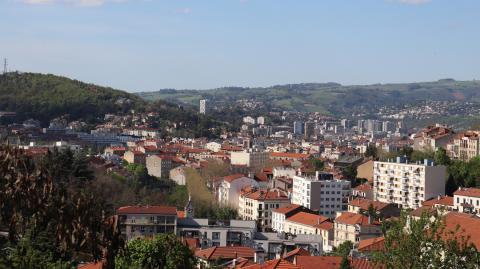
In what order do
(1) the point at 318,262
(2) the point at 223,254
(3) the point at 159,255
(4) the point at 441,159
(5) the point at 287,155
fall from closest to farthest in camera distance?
(3) the point at 159,255, (1) the point at 318,262, (2) the point at 223,254, (4) the point at 441,159, (5) the point at 287,155

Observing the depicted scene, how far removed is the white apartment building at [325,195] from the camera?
52.8 m

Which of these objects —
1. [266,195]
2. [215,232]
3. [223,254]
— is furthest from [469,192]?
[223,254]

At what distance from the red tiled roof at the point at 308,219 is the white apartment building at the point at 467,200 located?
20.9 feet

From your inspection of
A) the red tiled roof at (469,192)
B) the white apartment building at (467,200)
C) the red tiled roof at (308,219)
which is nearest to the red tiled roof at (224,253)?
the red tiled roof at (308,219)

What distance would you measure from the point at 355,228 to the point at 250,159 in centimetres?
3785

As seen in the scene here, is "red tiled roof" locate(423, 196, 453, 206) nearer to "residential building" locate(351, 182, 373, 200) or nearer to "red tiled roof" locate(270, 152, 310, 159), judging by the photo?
"residential building" locate(351, 182, 373, 200)

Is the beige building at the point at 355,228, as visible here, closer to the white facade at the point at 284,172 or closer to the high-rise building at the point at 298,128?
the white facade at the point at 284,172

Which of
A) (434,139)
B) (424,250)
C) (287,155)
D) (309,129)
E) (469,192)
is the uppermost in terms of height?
(424,250)

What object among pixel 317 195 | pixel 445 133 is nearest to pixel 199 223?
pixel 317 195

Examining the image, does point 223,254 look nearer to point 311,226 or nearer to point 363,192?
point 311,226

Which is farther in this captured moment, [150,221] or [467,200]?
[467,200]

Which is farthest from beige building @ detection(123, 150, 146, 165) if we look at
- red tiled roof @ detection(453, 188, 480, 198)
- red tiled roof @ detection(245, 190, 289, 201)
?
red tiled roof @ detection(453, 188, 480, 198)

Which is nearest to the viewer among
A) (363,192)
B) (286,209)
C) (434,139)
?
(286,209)

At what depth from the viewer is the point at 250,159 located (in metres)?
78.9
